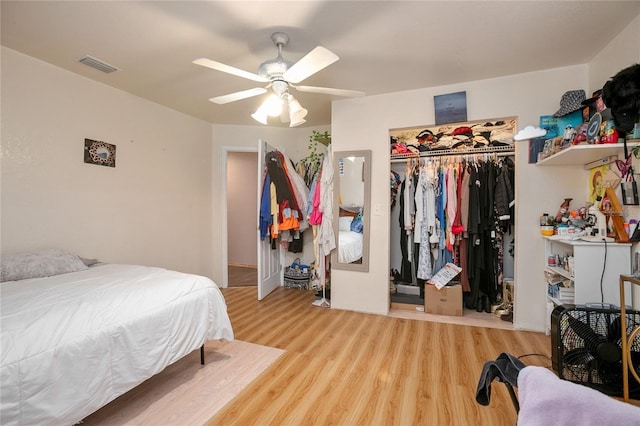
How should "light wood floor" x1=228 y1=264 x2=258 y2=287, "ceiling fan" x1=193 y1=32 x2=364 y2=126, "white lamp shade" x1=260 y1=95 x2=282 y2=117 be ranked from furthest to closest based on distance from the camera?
"light wood floor" x1=228 y1=264 x2=258 y2=287
"white lamp shade" x1=260 y1=95 x2=282 y2=117
"ceiling fan" x1=193 y1=32 x2=364 y2=126

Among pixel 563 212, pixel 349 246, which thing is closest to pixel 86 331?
pixel 349 246

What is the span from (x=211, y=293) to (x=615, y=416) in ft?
6.73

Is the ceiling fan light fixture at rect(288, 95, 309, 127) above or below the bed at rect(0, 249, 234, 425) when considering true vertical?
above

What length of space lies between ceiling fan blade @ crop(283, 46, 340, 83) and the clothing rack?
84.5 inches

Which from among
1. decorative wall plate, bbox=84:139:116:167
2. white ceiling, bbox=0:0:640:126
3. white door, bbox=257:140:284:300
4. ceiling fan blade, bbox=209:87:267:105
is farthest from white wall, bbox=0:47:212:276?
ceiling fan blade, bbox=209:87:267:105

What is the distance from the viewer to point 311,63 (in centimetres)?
179

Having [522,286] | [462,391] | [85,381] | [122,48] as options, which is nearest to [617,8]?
[522,286]

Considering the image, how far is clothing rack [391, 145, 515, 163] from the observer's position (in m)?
3.31

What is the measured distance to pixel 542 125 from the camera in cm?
263

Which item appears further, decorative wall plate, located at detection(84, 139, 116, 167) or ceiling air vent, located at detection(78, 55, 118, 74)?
decorative wall plate, located at detection(84, 139, 116, 167)

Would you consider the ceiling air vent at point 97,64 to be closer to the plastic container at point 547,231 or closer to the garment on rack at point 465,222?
the garment on rack at point 465,222

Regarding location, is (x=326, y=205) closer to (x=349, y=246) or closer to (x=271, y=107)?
(x=349, y=246)

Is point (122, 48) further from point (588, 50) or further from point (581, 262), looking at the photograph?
point (581, 262)

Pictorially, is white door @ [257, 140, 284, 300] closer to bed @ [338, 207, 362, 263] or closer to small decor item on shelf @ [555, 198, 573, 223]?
bed @ [338, 207, 362, 263]
